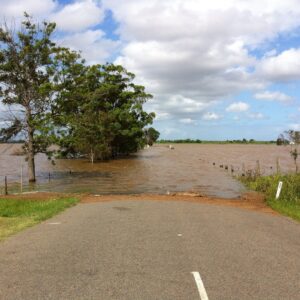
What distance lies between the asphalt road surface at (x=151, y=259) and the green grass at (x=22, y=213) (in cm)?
48

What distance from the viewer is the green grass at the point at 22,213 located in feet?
37.5

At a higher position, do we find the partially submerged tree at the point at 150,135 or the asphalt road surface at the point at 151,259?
the partially submerged tree at the point at 150,135

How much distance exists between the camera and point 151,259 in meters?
7.84

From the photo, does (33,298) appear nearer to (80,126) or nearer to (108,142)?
(80,126)

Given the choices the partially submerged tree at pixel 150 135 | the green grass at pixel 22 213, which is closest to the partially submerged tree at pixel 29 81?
the green grass at pixel 22 213

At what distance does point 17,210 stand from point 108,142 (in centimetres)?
4582

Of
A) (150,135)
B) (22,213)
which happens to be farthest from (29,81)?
(150,135)

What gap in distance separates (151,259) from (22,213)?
26.1 ft

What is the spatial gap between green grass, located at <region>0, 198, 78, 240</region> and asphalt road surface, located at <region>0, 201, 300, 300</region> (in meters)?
0.48

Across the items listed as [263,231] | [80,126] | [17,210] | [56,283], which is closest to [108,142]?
[80,126]

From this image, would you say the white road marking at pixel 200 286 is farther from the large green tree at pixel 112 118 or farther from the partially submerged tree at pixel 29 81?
the large green tree at pixel 112 118

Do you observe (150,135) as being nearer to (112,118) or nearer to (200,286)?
(112,118)

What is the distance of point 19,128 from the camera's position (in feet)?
105

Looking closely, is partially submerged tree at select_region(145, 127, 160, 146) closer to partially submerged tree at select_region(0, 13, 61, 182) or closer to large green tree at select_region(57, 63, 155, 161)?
large green tree at select_region(57, 63, 155, 161)
